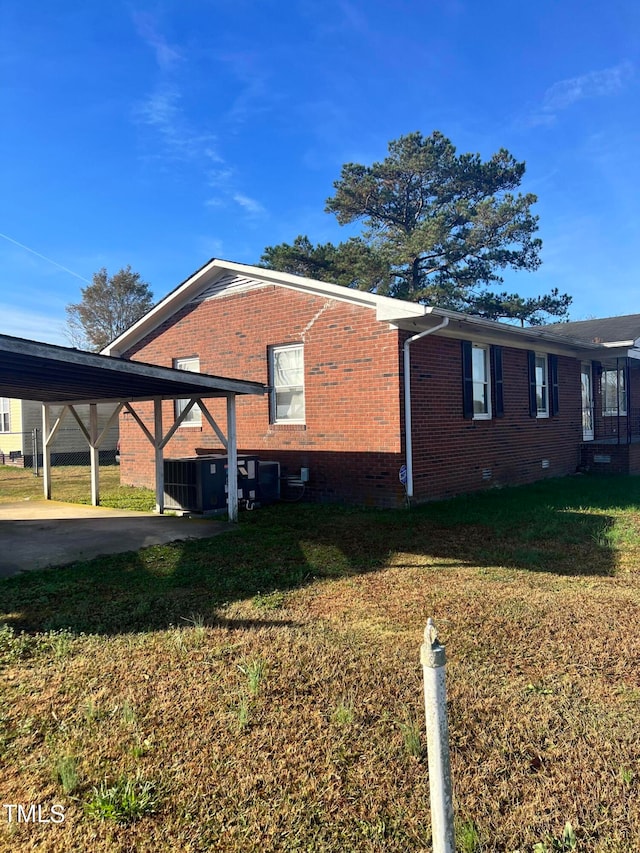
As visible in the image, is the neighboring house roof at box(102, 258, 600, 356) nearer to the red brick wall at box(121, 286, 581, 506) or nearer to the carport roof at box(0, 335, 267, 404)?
the red brick wall at box(121, 286, 581, 506)

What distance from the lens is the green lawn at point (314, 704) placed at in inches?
91.2

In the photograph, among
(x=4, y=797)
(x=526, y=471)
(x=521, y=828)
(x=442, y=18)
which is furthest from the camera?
(x=526, y=471)

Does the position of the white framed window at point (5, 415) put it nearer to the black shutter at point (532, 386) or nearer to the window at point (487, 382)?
the window at point (487, 382)

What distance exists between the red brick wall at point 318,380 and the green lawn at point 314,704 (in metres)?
3.78

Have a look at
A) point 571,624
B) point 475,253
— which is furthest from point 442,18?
point 475,253

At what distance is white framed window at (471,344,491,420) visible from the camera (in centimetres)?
1189

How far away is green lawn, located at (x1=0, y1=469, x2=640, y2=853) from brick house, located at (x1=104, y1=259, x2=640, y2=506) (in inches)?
157

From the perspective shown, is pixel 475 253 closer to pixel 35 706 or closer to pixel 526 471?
pixel 526 471

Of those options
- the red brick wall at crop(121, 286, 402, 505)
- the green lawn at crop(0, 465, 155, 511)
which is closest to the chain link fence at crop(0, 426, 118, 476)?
the green lawn at crop(0, 465, 155, 511)

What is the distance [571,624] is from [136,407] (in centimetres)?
1255

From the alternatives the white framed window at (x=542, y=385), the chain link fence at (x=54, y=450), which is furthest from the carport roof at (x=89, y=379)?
the chain link fence at (x=54, y=450)

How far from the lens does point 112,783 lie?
2568 mm

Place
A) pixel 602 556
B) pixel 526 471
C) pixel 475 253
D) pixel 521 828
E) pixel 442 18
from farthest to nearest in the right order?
1. pixel 475 253
2. pixel 526 471
3. pixel 442 18
4. pixel 602 556
5. pixel 521 828

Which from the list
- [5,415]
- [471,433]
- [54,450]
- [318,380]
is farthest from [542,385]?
[5,415]
